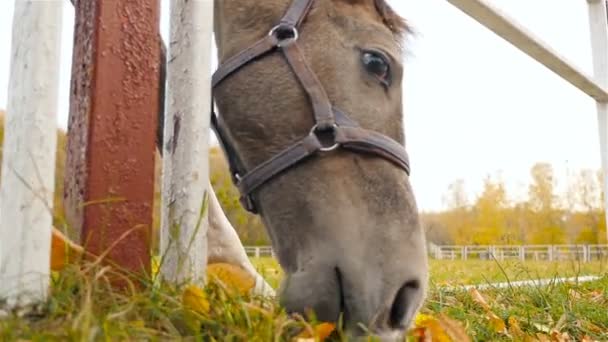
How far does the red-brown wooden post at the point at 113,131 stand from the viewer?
56.9 inches

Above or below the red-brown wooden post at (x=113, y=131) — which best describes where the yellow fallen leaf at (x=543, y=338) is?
below

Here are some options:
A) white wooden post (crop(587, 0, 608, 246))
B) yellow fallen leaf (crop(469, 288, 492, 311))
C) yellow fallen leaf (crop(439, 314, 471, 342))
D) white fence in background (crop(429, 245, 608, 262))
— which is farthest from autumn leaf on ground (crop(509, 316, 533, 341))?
white fence in background (crop(429, 245, 608, 262))

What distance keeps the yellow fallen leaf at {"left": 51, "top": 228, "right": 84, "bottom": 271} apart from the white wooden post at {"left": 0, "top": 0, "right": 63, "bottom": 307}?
89 millimetres

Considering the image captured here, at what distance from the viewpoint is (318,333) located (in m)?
1.42

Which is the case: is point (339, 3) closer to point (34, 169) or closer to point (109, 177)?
point (109, 177)

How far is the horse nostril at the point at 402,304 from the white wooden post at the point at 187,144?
485mm

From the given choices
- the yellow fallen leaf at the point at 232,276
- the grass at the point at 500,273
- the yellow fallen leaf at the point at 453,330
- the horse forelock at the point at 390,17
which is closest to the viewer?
the yellow fallen leaf at the point at 232,276

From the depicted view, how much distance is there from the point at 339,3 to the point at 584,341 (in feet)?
4.84

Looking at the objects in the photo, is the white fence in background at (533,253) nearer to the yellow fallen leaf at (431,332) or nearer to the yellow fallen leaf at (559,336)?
the yellow fallen leaf at (559,336)

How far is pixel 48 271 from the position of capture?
125 centimetres

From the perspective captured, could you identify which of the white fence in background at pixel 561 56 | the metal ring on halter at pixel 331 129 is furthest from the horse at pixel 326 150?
the white fence in background at pixel 561 56

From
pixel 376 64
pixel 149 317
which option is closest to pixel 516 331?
pixel 376 64

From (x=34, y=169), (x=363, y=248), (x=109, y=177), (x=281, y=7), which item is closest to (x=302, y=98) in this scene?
(x=281, y=7)

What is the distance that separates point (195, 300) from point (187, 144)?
16.8 inches
